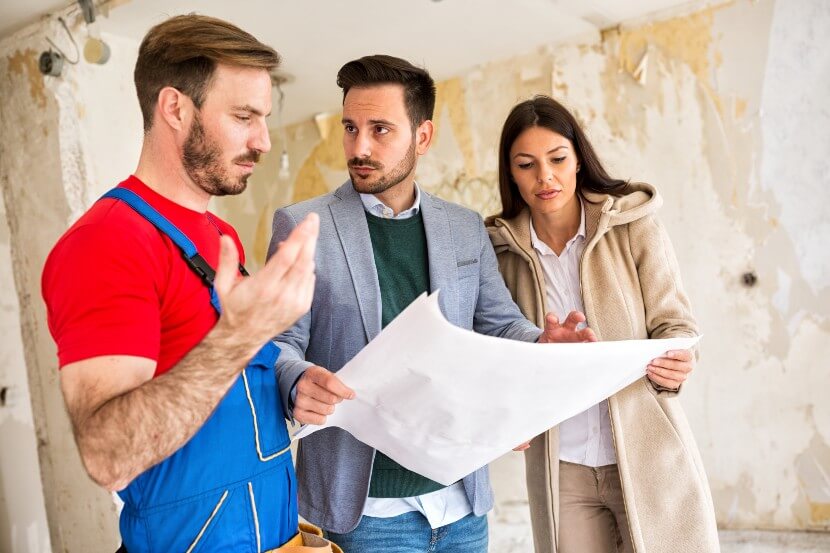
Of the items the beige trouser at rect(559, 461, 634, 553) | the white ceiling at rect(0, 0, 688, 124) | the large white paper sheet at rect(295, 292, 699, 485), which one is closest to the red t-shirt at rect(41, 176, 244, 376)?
the large white paper sheet at rect(295, 292, 699, 485)

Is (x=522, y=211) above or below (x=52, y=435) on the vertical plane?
above

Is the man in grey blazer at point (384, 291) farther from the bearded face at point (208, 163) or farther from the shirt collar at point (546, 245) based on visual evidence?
the bearded face at point (208, 163)

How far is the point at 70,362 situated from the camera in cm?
93

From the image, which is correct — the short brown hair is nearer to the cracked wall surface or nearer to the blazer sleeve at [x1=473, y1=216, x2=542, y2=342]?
the blazer sleeve at [x1=473, y1=216, x2=542, y2=342]

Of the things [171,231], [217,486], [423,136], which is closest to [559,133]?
[423,136]

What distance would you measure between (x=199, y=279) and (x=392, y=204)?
0.78 m

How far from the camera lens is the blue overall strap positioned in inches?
43.7

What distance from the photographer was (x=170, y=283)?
109 cm

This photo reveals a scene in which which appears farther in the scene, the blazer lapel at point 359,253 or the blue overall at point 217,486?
the blazer lapel at point 359,253

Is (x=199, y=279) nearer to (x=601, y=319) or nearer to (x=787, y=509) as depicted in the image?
(x=601, y=319)

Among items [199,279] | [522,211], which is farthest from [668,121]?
[199,279]

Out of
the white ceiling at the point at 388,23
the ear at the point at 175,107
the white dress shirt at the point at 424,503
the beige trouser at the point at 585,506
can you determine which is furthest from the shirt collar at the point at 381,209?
the white ceiling at the point at 388,23

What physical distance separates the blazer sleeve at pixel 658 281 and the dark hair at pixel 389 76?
0.70 metres

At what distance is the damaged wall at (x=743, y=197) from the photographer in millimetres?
3410
